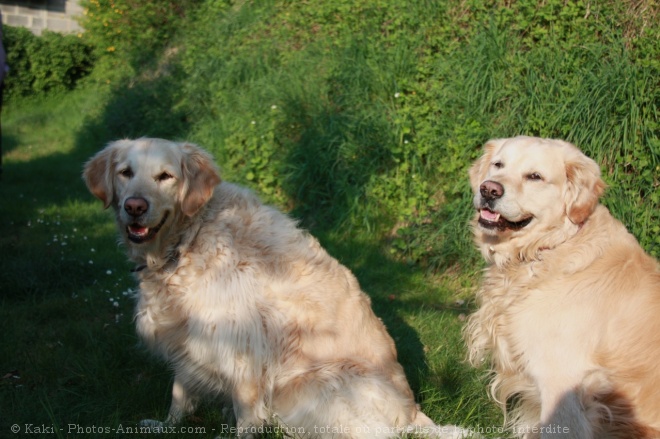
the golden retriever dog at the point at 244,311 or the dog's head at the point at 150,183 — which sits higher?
the dog's head at the point at 150,183

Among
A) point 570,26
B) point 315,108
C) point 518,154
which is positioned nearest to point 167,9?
point 315,108

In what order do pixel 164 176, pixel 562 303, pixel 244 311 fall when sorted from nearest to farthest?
pixel 562 303
pixel 244 311
pixel 164 176

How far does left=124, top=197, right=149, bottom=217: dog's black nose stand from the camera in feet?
10.4

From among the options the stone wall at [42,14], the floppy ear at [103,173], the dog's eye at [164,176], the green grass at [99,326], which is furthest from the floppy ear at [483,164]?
the stone wall at [42,14]

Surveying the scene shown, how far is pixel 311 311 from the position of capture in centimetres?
325

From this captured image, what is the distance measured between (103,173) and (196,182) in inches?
21.6

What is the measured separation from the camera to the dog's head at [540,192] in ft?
10.1

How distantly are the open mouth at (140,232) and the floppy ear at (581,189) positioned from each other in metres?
2.06

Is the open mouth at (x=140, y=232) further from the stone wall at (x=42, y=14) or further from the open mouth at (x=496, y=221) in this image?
the stone wall at (x=42, y=14)

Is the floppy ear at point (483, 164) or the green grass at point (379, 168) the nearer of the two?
the floppy ear at point (483, 164)

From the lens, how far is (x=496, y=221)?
3.23m

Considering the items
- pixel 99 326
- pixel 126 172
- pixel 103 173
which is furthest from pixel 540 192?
pixel 99 326

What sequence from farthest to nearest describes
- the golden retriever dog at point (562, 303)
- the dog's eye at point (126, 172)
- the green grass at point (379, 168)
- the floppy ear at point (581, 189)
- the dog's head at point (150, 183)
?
1. the green grass at point (379, 168)
2. the dog's eye at point (126, 172)
3. the dog's head at point (150, 183)
4. the floppy ear at point (581, 189)
5. the golden retriever dog at point (562, 303)

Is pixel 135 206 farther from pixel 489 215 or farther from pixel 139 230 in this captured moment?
pixel 489 215
